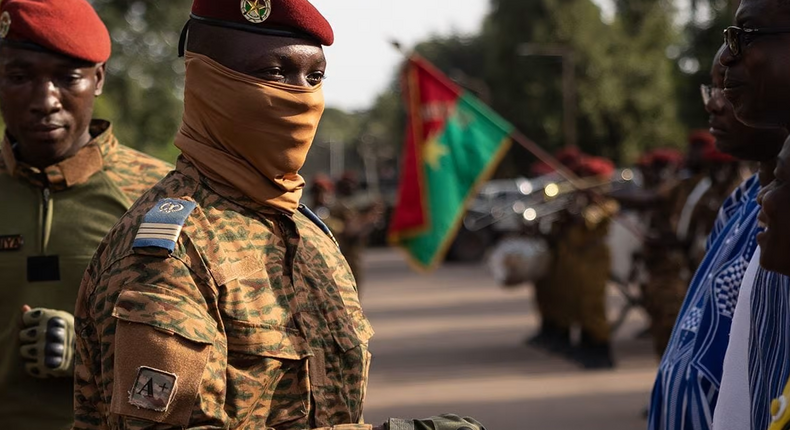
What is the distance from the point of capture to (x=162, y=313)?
217 centimetres

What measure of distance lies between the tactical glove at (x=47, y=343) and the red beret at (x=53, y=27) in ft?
2.42

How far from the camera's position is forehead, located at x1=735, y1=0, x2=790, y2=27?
2.63m

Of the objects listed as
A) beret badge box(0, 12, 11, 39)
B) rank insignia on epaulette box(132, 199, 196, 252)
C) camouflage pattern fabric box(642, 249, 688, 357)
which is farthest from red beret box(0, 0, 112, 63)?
camouflage pattern fabric box(642, 249, 688, 357)

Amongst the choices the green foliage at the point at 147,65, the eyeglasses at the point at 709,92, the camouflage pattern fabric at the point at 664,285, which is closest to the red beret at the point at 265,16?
the eyeglasses at the point at 709,92

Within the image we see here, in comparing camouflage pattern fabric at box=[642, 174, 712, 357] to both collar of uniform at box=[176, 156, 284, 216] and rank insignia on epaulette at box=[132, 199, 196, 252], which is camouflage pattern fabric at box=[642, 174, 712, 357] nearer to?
collar of uniform at box=[176, 156, 284, 216]

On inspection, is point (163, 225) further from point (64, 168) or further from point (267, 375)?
point (64, 168)

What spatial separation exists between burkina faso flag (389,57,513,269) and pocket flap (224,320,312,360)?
7513 mm

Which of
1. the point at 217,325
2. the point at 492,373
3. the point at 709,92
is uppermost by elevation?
the point at 709,92

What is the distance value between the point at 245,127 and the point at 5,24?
1.28 metres

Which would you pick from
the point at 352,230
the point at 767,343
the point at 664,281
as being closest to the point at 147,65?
the point at 352,230

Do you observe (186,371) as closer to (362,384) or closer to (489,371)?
(362,384)

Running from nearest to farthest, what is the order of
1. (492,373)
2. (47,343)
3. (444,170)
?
(47,343) < (444,170) < (492,373)

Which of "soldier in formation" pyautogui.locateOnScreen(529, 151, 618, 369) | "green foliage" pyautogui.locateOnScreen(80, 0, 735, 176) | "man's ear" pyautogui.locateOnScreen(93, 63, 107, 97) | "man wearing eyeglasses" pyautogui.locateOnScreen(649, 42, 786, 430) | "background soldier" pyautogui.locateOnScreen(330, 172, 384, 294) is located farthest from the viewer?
"green foliage" pyautogui.locateOnScreen(80, 0, 735, 176)

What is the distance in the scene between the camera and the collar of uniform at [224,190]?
2.43 meters
